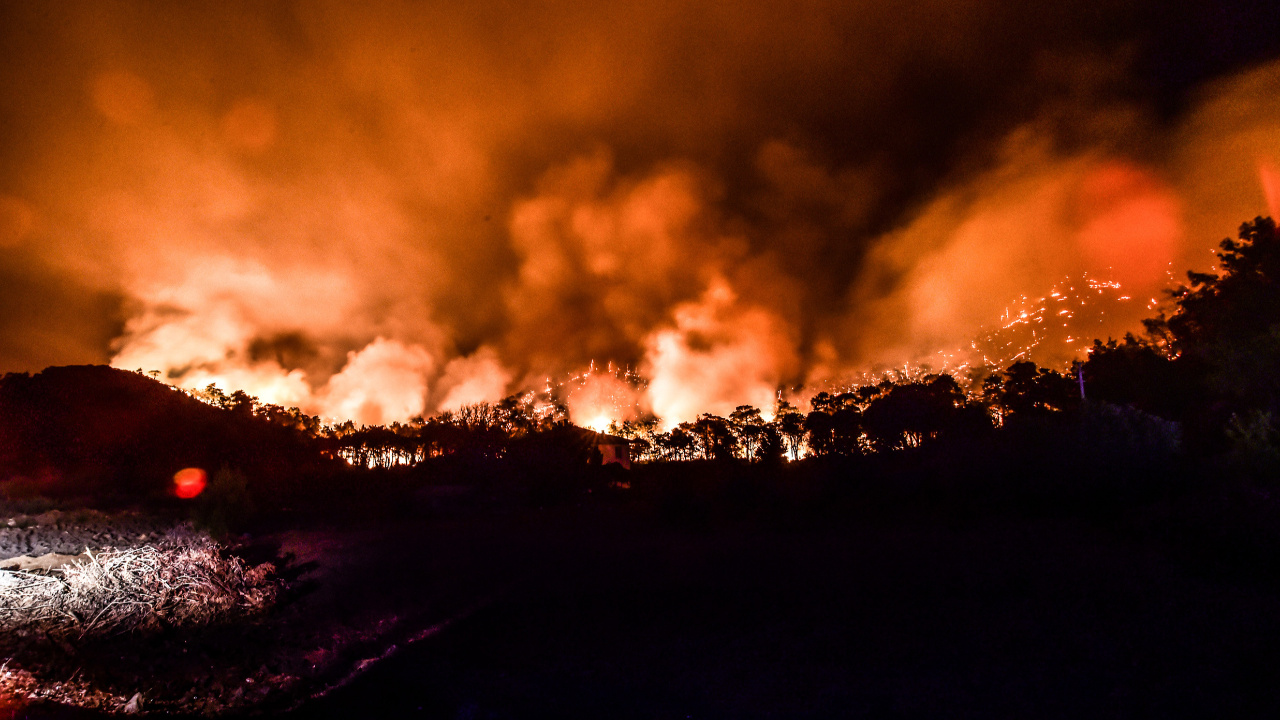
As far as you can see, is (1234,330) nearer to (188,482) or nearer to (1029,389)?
(1029,389)

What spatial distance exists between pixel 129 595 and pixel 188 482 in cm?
1997

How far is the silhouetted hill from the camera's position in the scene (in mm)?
22922

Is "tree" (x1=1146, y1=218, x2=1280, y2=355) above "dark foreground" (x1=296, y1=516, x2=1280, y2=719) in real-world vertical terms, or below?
above

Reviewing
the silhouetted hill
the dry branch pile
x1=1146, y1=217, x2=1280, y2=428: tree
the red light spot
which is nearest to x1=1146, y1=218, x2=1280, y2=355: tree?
x1=1146, y1=217, x2=1280, y2=428: tree

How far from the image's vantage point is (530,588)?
9.12 metres

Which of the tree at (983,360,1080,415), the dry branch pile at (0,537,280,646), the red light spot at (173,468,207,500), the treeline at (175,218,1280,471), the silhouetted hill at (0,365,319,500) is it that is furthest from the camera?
the tree at (983,360,1080,415)

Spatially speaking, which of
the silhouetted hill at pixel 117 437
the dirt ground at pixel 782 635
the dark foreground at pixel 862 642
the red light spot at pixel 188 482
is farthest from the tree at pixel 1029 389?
the silhouetted hill at pixel 117 437

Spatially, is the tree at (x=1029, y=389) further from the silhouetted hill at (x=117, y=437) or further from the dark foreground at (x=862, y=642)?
the silhouetted hill at (x=117, y=437)

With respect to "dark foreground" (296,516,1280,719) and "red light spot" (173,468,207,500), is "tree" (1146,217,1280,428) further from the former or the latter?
"red light spot" (173,468,207,500)

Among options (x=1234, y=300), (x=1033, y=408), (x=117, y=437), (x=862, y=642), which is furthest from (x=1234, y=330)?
(x=117, y=437)

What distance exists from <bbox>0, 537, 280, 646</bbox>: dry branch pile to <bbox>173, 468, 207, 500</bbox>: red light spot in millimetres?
14689

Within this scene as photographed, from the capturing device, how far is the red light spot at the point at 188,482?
69.2 ft

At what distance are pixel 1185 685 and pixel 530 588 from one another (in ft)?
24.5

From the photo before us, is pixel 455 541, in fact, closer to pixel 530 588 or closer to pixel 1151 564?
pixel 530 588
